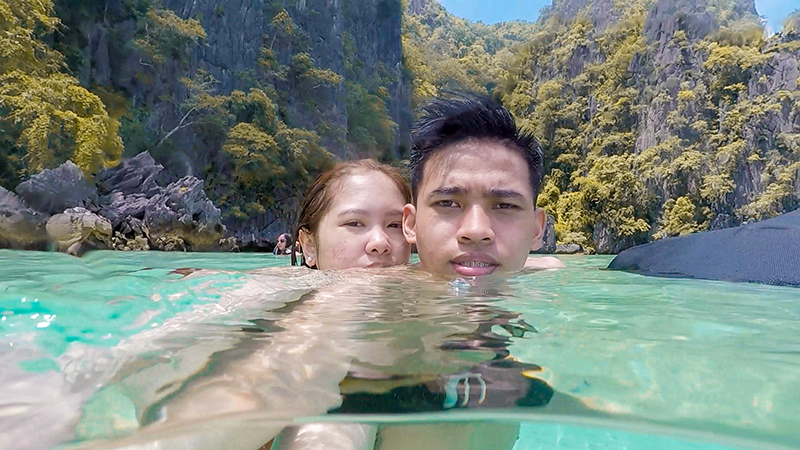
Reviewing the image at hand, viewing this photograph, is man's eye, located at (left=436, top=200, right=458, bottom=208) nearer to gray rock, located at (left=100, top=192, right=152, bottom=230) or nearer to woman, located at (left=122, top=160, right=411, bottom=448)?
woman, located at (left=122, top=160, right=411, bottom=448)

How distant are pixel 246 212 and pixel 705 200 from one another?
1811 cm

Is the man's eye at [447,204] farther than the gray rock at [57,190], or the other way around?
the gray rock at [57,190]

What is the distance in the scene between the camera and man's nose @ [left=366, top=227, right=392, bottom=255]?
100 inches

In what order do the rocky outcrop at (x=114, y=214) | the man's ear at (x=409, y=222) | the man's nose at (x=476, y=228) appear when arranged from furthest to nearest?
1. the rocky outcrop at (x=114, y=214)
2. the man's ear at (x=409, y=222)
3. the man's nose at (x=476, y=228)

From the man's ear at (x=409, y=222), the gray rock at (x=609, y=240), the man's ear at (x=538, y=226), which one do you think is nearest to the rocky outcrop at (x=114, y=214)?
the man's ear at (x=409, y=222)

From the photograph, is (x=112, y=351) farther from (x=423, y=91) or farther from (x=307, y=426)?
(x=423, y=91)

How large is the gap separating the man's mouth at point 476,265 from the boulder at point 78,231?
1060cm

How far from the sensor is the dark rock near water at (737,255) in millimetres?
2748

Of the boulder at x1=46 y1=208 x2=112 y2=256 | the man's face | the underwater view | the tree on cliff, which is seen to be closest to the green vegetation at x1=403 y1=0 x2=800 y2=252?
the tree on cliff

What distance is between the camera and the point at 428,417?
1053 mm

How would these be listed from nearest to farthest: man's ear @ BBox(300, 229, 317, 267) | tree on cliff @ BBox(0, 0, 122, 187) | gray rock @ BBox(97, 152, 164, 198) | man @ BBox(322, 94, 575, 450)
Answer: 1. man @ BBox(322, 94, 575, 450)
2. man's ear @ BBox(300, 229, 317, 267)
3. tree on cliff @ BBox(0, 0, 122, 187)
4. gray rock @ BBox(97, 152, 164, 198)

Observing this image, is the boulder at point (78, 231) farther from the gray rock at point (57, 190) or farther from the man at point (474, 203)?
the man at point (474, 203)

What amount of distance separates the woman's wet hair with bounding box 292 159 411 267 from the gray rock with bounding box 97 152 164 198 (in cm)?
1269

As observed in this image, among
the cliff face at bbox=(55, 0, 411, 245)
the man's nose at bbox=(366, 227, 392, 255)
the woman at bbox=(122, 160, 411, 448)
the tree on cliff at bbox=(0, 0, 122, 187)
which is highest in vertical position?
the cliff face at bbox=(55, 0, 411, 245)
